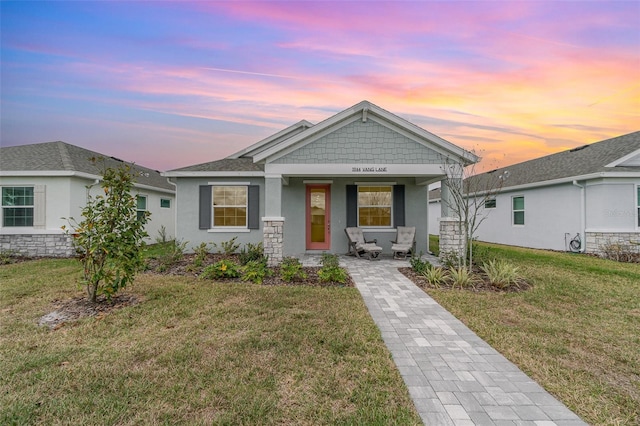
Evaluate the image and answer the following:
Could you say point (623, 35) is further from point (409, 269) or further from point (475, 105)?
point (409, 269)

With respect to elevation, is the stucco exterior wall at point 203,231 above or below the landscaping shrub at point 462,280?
above

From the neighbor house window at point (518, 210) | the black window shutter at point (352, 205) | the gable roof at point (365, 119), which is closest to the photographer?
the gable roof at point (365, 119)

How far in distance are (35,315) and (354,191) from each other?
8.94 metres

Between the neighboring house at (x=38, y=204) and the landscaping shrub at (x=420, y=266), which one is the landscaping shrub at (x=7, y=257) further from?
the landscaping shrub at (x=420, y=266)

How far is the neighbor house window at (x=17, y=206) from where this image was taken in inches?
419

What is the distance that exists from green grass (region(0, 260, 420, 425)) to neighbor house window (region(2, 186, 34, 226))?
733 centimetres

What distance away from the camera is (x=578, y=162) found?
41.1ft

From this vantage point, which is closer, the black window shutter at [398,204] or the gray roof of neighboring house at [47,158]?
the gray roof of neighboring house at [47,158]

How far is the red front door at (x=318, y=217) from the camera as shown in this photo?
10.9 metres

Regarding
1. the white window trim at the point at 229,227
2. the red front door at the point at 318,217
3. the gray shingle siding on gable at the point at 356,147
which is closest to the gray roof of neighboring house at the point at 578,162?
the gray shingle siding on gable at the point at 356,147

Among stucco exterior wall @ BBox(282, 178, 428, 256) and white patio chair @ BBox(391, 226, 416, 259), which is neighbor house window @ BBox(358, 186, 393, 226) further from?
white patio chair @ BBox(391, 226, 416, 259)

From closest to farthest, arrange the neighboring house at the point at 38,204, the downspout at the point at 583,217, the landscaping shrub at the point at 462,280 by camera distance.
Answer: the landscaping shrub at the point at 462,280
the neighboring house at the point at 38,204
the downspout at the point at 583,217

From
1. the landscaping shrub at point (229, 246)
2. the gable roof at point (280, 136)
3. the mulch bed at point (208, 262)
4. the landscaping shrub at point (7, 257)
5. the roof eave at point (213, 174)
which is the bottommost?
Result: the mulch bed at point (208, 262)

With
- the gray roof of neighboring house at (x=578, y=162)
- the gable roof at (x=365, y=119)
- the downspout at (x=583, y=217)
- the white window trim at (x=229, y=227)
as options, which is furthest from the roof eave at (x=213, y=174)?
the downspout at (x=583, y=217)
